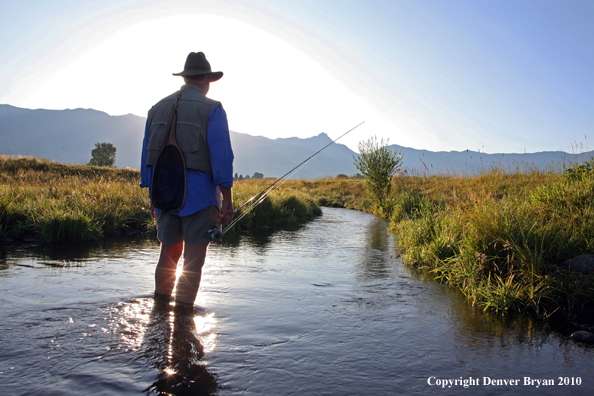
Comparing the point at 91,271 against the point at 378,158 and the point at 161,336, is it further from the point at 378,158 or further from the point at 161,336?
the point at 378,158

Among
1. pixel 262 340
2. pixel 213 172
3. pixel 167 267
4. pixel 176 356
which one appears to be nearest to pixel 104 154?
pixel 167 267

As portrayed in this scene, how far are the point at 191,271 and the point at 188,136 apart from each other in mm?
1174

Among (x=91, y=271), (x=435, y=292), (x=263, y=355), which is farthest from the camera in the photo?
(x=91, y=271)

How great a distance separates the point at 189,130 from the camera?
10.6 feet

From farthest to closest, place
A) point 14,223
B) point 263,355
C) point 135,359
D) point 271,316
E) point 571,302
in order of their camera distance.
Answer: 1. point 14,223
2. point 571,302
3. point 271,316
4. point 263,355
5. point 135,359

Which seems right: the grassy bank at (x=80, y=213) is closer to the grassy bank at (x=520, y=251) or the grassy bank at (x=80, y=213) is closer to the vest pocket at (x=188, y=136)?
the vest pocket at (x=188, y=136)

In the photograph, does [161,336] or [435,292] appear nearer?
[161,336]

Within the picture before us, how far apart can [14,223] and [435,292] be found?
8.21m

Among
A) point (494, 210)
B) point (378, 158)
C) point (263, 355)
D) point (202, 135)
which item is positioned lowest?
point (263, 355)

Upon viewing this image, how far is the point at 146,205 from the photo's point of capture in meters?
10.8

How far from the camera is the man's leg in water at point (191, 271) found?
10.9 ft

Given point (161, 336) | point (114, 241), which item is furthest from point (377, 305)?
point (114, 241)

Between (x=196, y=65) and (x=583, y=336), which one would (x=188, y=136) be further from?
(x=583, y=336)

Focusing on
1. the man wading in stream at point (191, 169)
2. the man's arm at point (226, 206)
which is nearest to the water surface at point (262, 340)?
the man wading in stream at point (191, 169)
